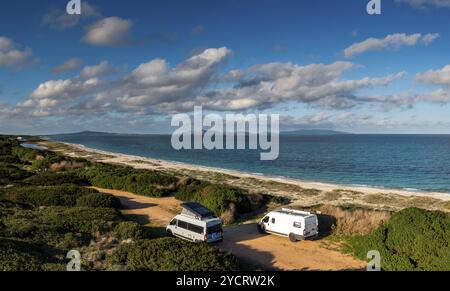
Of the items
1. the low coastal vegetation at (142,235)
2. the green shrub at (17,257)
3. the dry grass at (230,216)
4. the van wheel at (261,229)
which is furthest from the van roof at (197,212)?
the green shrub at (17,257)

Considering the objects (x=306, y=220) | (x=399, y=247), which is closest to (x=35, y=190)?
(x=306, y=220)

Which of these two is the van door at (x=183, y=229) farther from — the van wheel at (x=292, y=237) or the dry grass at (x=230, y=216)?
the dry grass at (x=230, y=216)

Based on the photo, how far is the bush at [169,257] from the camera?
14180 millimetres

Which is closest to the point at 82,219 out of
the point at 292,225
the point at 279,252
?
the point at 279,252

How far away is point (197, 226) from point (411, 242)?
11.0 meters

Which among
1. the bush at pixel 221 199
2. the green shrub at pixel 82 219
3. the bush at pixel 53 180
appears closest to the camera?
the green shrub at pixel 82 219

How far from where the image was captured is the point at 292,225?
2223 centimetres

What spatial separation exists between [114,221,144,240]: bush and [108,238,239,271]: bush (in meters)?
2.77

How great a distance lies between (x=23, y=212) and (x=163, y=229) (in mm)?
8837

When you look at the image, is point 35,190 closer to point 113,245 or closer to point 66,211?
point 66,211

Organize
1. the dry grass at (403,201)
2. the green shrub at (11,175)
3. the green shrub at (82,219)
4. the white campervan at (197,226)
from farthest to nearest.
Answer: the green shrub at (11,175), the dry grass at (403,201), the green shrub at (82,219), the white campervan at (197,226)

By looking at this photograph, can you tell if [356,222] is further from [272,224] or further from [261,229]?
[261,229]

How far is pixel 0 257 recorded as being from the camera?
13.3 metres

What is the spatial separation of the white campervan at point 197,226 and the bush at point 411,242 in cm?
760
